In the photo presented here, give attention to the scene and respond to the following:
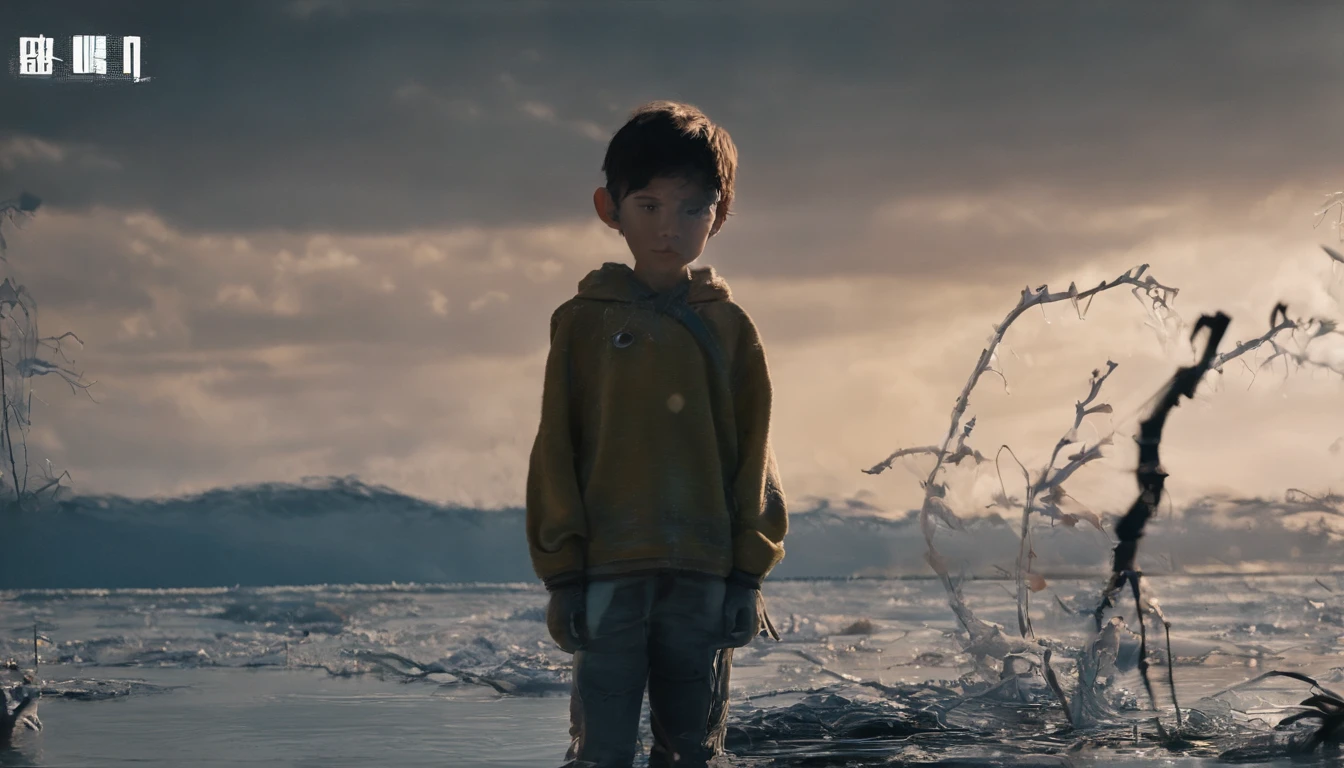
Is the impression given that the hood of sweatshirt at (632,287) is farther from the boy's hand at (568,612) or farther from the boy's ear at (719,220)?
the boy's hand at (568,612)

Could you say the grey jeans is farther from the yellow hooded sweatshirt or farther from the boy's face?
the boy's face

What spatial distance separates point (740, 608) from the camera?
8.95 ft

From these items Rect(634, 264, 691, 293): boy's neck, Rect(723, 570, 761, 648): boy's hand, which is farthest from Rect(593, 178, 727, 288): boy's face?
Rect(723, 570, 761, 648): boy's hand

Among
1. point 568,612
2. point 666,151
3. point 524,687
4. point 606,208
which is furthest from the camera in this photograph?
point 524,687

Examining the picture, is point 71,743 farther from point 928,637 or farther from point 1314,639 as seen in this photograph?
point 1314,639

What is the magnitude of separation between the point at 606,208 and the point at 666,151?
0.70 ft

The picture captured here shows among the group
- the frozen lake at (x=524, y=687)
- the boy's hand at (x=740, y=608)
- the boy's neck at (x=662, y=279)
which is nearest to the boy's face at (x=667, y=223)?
the boy's neck at (x=662, y=279)

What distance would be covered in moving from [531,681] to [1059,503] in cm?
269

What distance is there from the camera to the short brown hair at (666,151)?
2.83 metres

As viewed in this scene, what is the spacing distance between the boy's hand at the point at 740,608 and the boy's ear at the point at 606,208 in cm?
86

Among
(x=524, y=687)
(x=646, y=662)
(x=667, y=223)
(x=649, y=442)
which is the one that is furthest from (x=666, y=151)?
(x=524, y=687)

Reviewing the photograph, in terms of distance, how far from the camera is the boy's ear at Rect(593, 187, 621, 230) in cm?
293

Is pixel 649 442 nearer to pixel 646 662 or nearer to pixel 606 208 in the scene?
pixel 646 662

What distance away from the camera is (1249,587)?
39.1ft
